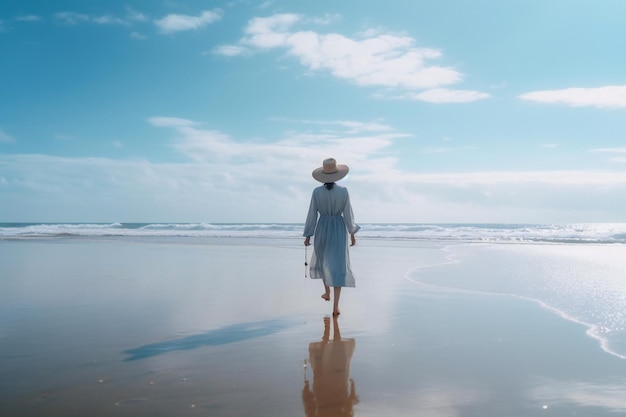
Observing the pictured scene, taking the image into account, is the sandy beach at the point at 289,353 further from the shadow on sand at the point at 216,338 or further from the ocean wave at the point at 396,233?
the ocean wave at the point at 396,233

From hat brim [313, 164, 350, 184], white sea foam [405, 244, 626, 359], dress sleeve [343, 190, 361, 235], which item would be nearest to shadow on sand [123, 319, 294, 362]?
dress sleeve [343, 190, 361, 235]

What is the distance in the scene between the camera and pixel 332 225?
21.6 ft

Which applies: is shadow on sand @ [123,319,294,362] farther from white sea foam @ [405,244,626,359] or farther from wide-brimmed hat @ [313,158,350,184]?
white sea foam @ [405,244,626,359]

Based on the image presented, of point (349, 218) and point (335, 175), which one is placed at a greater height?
point (335, 175)

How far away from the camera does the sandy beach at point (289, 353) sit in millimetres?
3252

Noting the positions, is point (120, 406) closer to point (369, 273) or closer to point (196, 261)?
point (369, 273)

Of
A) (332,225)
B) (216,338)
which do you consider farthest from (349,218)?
(216,338)

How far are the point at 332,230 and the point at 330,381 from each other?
9.79 feet

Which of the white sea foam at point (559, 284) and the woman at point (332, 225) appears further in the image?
the woman at point (332, 225)

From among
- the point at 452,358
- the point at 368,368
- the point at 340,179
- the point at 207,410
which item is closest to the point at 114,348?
the point at 207,410

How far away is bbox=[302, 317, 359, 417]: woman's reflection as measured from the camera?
10.5 feet

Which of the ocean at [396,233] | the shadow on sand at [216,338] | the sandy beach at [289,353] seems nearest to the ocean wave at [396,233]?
the ocean at [396,233]

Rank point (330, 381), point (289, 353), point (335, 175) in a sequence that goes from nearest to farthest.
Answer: point (330, 381), point (289, 353), point (335, 175)

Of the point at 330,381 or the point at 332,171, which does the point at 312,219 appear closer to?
the point at 332,171
